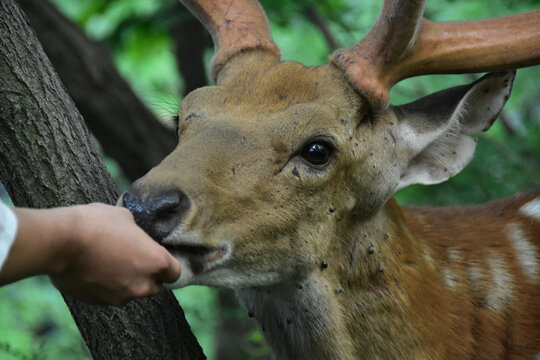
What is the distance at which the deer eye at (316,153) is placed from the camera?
3133mm

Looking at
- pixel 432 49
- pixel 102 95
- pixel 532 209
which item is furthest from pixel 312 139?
pixel 102 95

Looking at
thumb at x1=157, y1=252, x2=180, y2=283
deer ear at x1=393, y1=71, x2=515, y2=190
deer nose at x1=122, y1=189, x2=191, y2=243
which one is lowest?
thumb at x1=157, y1=252, x2=180, y2=283

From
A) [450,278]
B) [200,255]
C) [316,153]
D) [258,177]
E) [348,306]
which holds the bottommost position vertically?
[348,306]

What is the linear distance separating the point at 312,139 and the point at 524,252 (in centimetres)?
148

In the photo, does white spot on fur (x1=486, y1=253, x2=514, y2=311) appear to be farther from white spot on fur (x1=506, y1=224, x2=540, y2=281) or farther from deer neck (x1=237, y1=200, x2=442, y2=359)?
deer neck (x1=237, y1=200, x2=442, y2=359)

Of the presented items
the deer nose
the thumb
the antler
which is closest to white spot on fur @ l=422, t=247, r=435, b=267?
the antler

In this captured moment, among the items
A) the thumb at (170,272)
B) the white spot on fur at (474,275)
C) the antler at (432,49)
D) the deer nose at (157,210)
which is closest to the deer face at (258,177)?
the deer nose at (157,210)

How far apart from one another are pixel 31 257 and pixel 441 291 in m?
2.11

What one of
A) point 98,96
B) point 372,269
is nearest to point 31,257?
point 372,269

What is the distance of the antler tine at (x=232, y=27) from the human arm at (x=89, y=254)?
1576mm

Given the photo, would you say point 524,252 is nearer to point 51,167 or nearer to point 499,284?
point 499,284

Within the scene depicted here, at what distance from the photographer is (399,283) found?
337 cm

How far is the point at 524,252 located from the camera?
3850 mm

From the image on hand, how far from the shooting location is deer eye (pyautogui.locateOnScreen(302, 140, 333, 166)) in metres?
3.13
